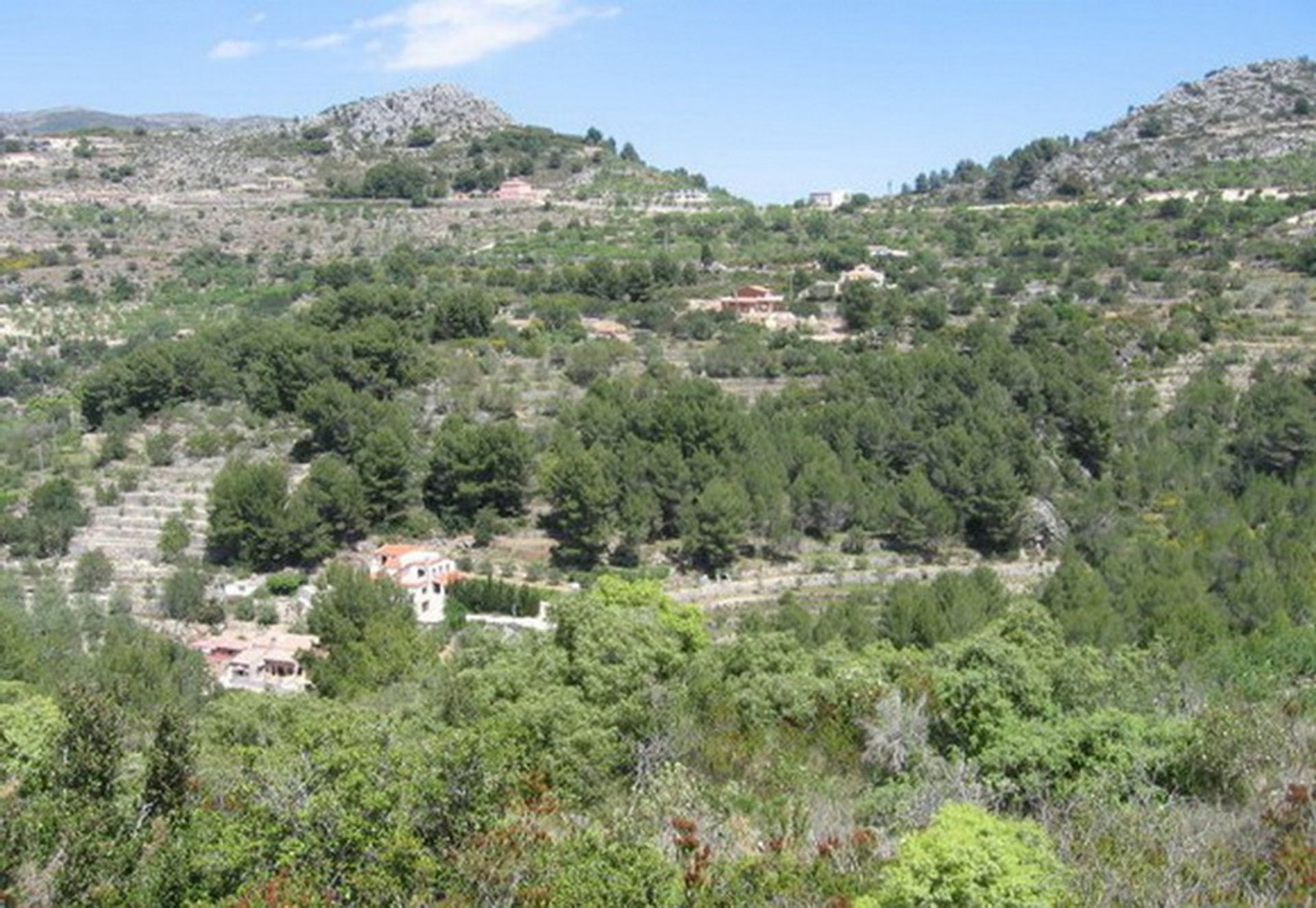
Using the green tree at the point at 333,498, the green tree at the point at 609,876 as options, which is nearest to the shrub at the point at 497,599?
the green tree at the point at 333,498

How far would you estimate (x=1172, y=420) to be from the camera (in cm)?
3328

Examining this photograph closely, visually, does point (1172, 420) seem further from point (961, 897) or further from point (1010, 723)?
point (961, 897)

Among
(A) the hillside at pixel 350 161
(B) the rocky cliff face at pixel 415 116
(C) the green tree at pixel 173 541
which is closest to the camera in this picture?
(C) the green tree at pixel 173 541

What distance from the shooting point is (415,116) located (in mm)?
80500

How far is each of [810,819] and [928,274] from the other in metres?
39.5

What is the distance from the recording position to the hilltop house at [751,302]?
43.8 m

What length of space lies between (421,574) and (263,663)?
5043 millimetres

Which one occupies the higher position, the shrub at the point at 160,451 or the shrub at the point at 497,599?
the shrub at the point at 160,451

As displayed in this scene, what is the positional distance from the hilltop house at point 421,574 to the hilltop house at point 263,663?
8.71 ft

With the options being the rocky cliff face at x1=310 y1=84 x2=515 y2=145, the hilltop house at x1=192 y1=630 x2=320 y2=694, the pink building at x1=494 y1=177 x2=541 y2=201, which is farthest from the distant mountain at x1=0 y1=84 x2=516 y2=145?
the hilltop house at x1=192 y1=630 x2=320 y2=694

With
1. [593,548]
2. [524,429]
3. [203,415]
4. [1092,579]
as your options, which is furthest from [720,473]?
[203,415]

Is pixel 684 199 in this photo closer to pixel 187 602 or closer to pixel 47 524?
pixel 47 524

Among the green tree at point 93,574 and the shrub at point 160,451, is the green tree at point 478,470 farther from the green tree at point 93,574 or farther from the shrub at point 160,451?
the shrub at point 160,451

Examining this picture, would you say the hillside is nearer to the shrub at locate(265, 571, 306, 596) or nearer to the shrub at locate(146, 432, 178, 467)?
the shrub at locate(146, 432, 178, 467)
